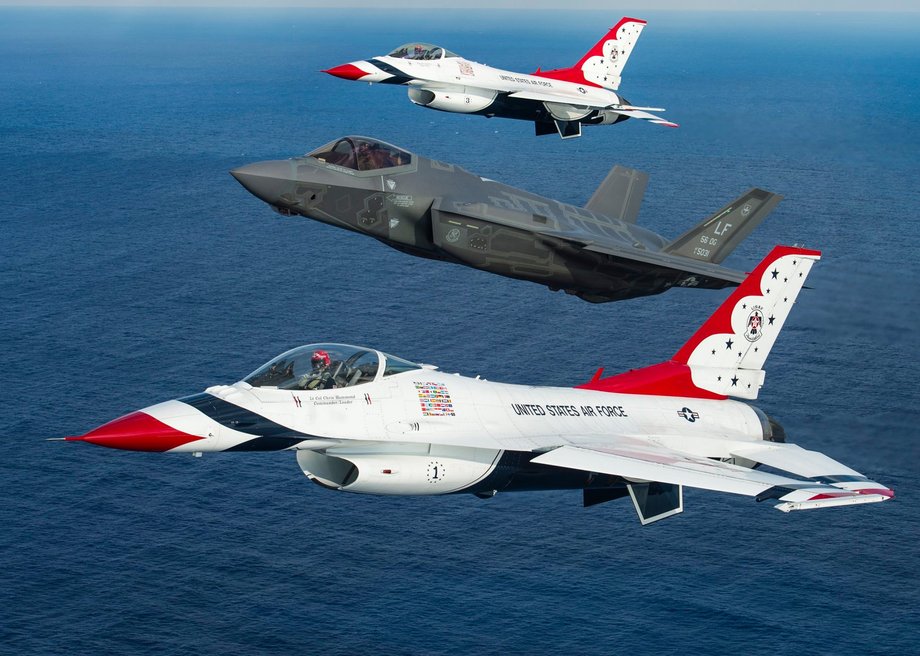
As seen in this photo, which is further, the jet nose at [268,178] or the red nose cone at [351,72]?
the red nose cone at [351,72]

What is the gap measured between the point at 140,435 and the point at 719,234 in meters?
32.4

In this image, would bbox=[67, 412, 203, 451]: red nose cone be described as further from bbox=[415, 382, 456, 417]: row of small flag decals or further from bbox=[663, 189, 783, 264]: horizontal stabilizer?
bbox=[663, 189, 783, 264]: horizontal stabilizer

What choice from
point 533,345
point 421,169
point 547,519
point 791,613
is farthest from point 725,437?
point 533,345

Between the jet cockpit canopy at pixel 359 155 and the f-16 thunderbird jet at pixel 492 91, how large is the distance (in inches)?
767

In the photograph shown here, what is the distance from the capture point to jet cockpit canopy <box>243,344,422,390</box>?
47.2m

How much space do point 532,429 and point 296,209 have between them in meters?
15.5

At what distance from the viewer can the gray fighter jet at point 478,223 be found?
190 ft

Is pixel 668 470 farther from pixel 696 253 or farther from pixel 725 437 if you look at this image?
pixel 696 253

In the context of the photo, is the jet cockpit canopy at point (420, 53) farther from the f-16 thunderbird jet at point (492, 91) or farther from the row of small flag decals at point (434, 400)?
the row of small flag decals at point (434, 400)

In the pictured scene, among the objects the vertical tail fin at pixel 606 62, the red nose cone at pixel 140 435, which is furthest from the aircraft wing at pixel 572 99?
the red nose cone at pixel 140 435

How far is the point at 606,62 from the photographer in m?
94.0

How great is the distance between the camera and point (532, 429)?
51250 mm

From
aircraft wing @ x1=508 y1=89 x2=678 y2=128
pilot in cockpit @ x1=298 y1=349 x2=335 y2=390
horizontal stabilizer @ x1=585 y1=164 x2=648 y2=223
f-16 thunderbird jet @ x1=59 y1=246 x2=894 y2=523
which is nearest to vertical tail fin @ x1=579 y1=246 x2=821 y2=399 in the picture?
f-16 thunderbird jet @ x1=59 y1=246 x2=894 y2=523

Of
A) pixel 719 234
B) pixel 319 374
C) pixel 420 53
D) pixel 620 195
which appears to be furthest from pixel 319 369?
pixel 420 53
